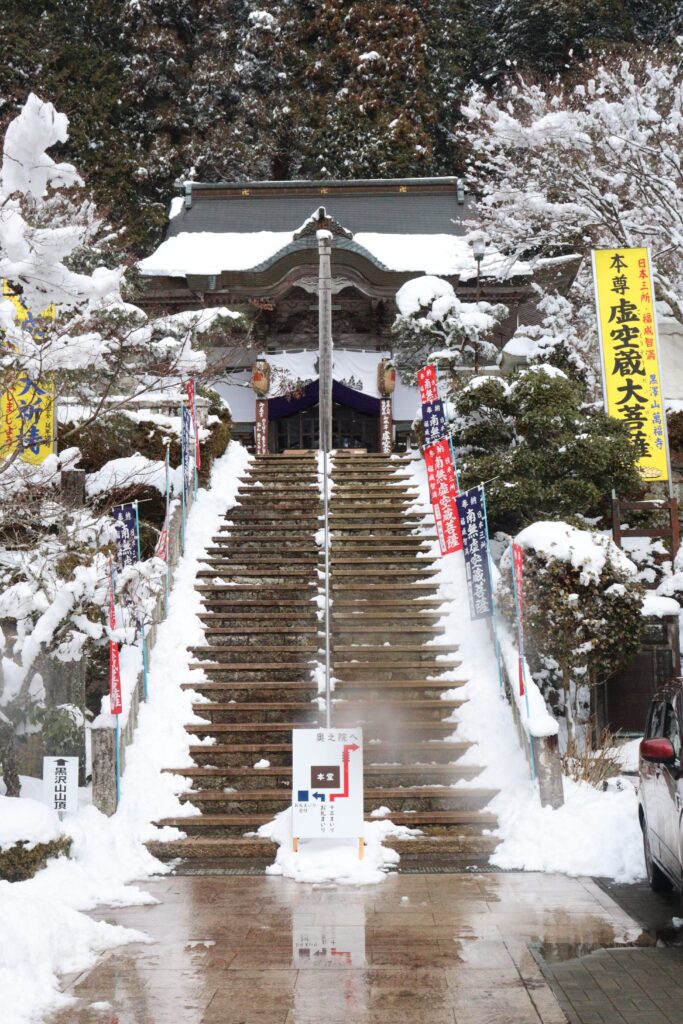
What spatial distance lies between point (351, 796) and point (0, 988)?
12.5ft

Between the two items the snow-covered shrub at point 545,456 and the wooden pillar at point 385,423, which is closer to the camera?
the snow-covered shrub at point 545,456

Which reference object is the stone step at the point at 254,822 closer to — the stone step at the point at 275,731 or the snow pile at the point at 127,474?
the stone step at the point at 275,731

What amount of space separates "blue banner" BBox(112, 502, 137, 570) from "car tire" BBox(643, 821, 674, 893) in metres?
7.63

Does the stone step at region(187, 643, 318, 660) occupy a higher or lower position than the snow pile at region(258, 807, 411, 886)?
higher

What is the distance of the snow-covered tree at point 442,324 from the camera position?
20.4m

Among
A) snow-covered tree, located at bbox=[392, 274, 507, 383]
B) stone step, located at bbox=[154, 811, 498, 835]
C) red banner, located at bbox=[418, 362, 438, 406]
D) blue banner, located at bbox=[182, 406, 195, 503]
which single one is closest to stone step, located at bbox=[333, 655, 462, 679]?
stone step, located at bbox=[154, 811, 498, 835]

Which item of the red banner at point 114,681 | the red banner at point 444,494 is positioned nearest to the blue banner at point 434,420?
the red banner at point 444,494

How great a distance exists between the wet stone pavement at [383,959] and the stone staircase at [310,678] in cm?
123

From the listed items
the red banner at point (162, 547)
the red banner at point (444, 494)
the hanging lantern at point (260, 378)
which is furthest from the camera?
the hanging lantern at point (260, 378)

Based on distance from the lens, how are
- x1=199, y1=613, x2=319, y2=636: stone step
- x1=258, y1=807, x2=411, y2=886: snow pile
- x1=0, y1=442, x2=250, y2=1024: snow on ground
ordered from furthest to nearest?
x1=199, y1=613, x2=319, y2=636: stone step, x1=258, y1=807, x2=411, y2=886: snow pile, x1=0, y1=442, x2=250, y2=1024: snow on ground

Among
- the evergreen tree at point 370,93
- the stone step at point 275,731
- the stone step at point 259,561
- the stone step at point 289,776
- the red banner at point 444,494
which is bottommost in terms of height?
the stone step at point 289,776

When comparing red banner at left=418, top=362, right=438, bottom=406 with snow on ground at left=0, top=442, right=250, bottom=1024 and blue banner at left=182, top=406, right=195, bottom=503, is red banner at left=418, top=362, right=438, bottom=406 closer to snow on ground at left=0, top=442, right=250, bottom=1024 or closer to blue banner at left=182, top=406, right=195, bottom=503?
blue banner at left=182, top=406, right=195, bottom=503

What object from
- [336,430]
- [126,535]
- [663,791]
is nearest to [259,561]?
[126,535]

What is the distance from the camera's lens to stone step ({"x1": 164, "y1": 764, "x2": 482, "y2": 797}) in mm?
10328
